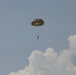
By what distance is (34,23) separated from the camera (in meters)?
90.8

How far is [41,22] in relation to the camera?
90.2 meters

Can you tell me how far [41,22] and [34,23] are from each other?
120 inches
